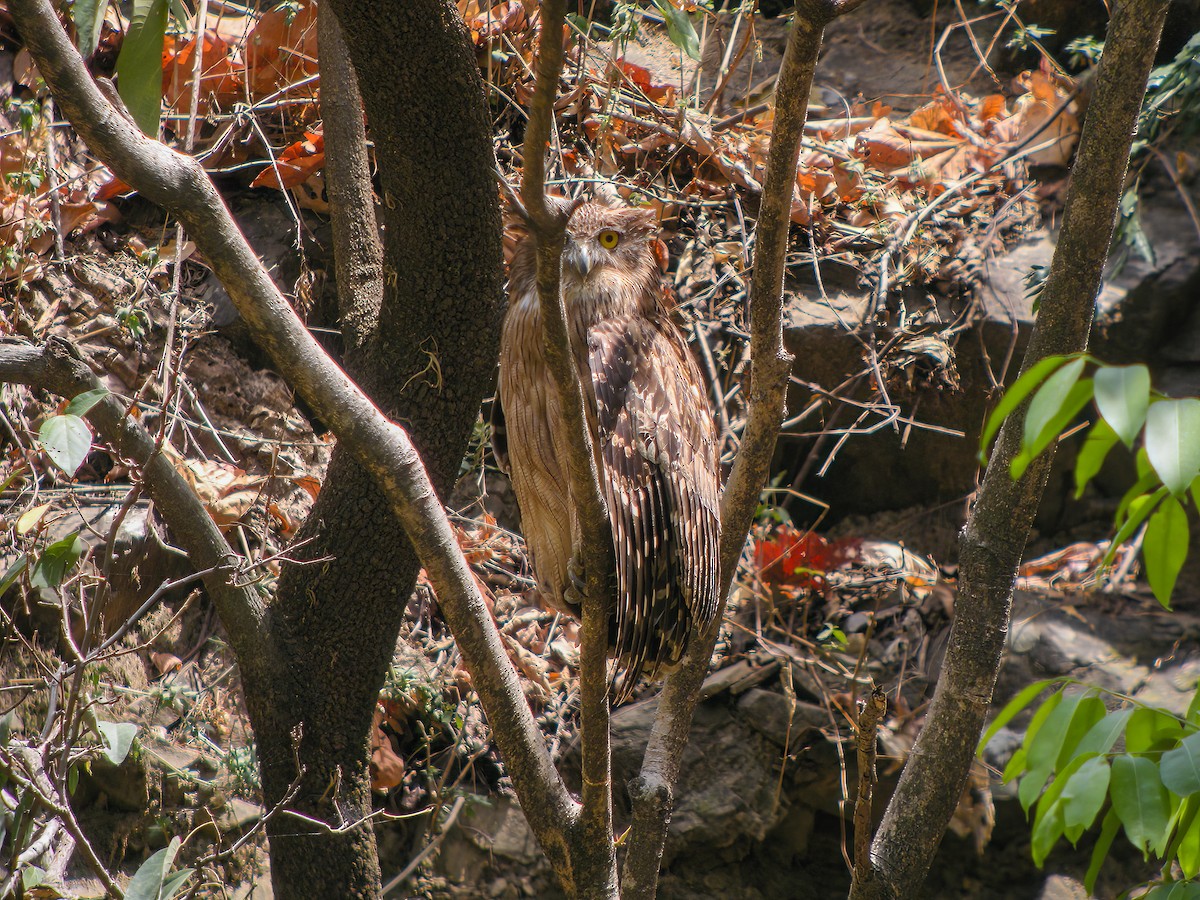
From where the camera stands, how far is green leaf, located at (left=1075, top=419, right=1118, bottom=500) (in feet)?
3.06

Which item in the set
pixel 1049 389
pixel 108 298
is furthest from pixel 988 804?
pixel 108 298

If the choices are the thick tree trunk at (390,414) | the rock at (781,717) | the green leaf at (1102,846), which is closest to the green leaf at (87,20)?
the thick tree trunk at (390,414)

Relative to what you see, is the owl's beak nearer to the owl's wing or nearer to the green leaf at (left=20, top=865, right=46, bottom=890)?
the owl's wing

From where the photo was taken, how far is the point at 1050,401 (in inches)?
35.7

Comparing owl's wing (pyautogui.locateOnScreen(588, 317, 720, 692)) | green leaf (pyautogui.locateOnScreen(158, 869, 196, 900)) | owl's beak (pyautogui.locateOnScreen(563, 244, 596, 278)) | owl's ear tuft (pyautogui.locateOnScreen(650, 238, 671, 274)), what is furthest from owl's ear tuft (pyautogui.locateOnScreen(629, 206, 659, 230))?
green leaf (pyautogui.locateOnScreen(158, 869, 196, 900))

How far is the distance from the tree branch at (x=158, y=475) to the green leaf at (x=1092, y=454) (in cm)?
156

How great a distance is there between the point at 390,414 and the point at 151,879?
4.34 feet

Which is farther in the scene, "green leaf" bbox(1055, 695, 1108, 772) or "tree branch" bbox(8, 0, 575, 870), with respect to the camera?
"tree branch" bbox(8, 0, 575, 870)

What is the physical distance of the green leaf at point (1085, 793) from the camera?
100 centimetres

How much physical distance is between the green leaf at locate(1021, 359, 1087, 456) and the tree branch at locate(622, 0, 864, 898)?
94 cm

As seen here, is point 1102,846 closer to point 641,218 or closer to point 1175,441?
point 1175,441

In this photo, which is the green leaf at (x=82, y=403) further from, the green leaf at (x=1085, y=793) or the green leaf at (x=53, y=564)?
the green leaf at (x=1085, y=793)

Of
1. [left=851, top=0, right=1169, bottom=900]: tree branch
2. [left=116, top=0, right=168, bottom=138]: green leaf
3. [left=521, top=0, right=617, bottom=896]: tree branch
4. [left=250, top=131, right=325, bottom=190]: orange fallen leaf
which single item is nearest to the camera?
[left=521, top=0, right=617, bottom=896]: tree branch

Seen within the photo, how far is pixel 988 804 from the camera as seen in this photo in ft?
11.1
